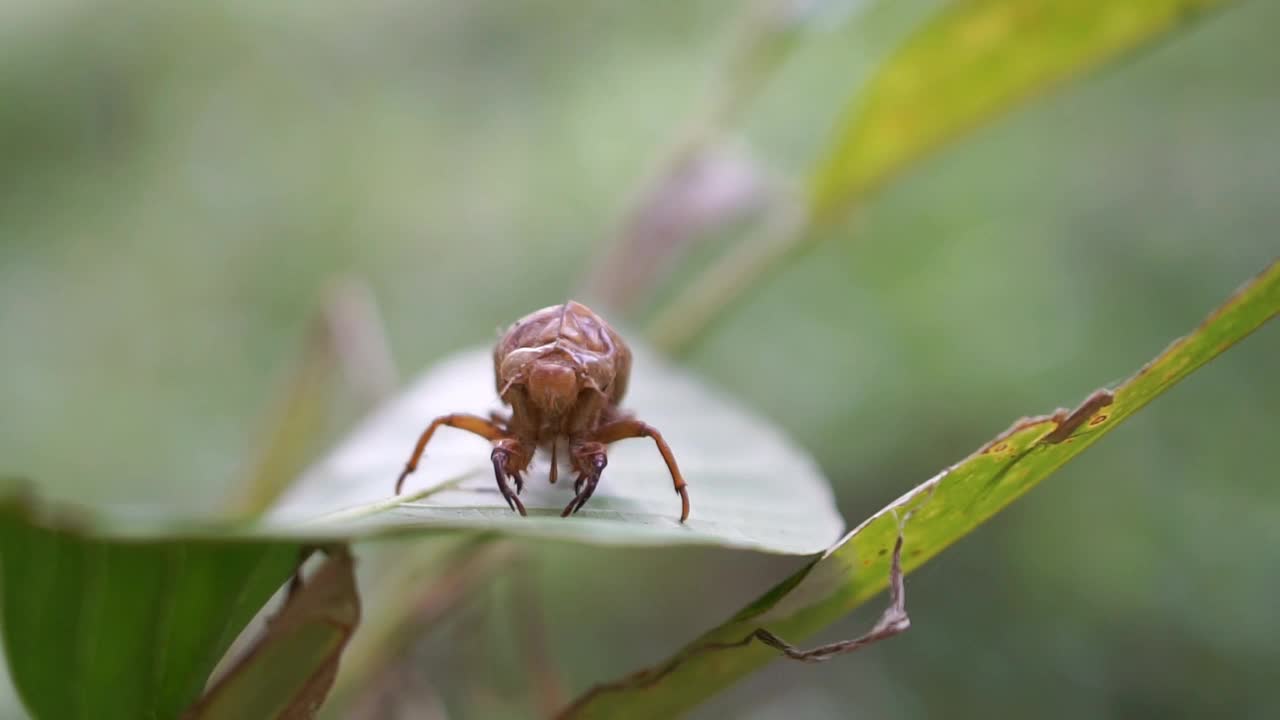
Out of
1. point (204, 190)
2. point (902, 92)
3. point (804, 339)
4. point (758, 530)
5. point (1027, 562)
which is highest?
point (902, 92)

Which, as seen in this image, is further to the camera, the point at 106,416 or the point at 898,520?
the point at 106,416

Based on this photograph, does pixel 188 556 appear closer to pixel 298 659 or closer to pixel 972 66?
pixel 298 659

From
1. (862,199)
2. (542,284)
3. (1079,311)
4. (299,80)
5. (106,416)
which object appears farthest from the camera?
(299,80)

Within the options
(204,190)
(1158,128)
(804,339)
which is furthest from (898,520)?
(204,190)

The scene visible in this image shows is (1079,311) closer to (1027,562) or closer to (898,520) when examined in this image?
(1027,562)

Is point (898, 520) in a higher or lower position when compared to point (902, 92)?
lower

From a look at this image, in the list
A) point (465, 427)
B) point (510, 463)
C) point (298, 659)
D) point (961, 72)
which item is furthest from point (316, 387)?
point (961, 72)

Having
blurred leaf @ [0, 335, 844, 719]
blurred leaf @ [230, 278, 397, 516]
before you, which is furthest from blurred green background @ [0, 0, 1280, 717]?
blurred leaf @ [0, 335, 844, 719]

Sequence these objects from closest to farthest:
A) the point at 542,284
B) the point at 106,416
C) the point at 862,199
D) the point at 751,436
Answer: the point at 751,436 < the point at 862,199 < the point at 106,416 < the point at 542,284
